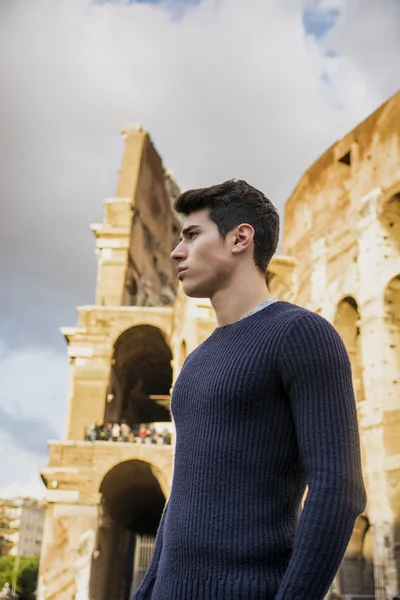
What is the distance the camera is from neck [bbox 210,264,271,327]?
1.92 m

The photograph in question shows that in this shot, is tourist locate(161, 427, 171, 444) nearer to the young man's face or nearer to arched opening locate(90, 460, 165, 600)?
arched opening locate(90, 460, 165, 600)

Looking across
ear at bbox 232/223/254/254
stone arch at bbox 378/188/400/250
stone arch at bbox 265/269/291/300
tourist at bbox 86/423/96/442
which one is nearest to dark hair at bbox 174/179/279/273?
ear at bbox 232/223/254/254

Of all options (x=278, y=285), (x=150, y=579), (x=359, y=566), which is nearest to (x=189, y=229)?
(x=150, y=579)

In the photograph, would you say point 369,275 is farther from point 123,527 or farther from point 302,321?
point 302,321

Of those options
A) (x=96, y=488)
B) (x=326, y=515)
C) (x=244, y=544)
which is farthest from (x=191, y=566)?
(x=96, y=488)

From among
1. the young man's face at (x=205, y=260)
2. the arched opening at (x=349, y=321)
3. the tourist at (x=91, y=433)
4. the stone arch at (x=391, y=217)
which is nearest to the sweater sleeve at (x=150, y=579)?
the young man's face at (x=205, y=260)

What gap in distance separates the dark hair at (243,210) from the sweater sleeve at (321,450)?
1.06 feet

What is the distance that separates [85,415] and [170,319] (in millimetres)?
3795

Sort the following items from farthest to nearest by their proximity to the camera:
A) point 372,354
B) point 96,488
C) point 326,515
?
point 96,488 → point 372,354 → point 326,515

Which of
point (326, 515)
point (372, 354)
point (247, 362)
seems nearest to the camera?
point (326, 515)

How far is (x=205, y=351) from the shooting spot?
1939mm

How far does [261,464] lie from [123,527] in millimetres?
21843

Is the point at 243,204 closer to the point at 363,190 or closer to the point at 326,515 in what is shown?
the point at 326,515

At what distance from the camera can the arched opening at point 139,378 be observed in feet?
72.4
